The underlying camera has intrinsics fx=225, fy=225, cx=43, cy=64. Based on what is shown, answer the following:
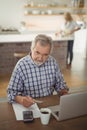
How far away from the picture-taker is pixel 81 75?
4.93 meters

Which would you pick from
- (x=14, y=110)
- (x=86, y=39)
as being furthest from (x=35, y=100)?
(x=86, y=39)

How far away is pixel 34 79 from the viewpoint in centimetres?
190

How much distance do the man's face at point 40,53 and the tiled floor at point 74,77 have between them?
1959mm

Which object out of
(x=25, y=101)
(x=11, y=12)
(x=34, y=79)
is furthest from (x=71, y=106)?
(x=11, y=12)

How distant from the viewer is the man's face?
182 centimetres

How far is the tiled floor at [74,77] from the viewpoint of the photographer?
4.24m

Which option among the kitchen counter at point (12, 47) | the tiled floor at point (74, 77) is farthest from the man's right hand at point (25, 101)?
the kitchen counter at point (12, 47)

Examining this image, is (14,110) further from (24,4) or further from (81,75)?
(24,4)

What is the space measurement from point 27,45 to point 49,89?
2.89 meters

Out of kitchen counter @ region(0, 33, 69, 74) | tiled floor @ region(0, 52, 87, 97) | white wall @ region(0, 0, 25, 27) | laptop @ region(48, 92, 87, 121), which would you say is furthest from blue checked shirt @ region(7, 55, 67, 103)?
white wall @ region(0, 0, 25, 27)

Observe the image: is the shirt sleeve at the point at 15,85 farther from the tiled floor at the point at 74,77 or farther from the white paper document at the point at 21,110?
the tiled floor at the point at 74,77

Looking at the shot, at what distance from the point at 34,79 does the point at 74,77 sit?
9.76 feet

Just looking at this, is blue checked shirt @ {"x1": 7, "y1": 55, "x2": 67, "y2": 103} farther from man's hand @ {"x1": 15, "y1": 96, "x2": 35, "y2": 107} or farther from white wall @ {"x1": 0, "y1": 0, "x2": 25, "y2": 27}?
white wall @ {"x1": 0, "y1": 0, "x2": 25, "y2": 27}

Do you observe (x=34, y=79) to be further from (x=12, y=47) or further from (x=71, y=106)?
(x=12, y=47)
